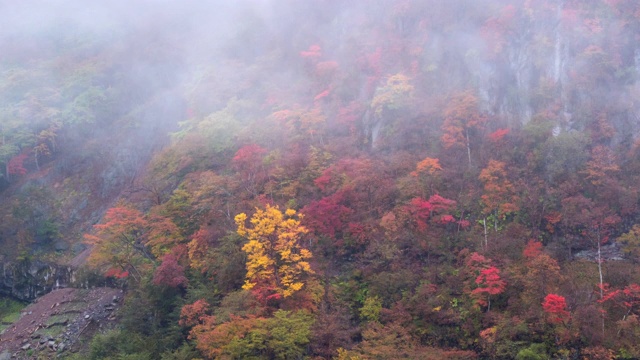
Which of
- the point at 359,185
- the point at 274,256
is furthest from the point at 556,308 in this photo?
the point at 274,256

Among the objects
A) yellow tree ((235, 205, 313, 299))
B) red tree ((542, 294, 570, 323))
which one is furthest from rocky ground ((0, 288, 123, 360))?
red tree ((542, 294, 570, 323))

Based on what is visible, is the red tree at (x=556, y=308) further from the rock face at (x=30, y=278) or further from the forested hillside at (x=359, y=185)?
the rock face at (x=30, y=278)

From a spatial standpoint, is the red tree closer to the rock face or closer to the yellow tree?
the yellow tree

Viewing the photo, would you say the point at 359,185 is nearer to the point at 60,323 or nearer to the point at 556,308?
the point at 556,308

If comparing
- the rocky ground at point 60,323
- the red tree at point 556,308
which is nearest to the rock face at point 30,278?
the rocky ground at point 60,323

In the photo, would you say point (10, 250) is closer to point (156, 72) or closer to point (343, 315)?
point (156, 72)

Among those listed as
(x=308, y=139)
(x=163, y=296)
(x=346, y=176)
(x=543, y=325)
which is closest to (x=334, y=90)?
(x=308, y=139)
